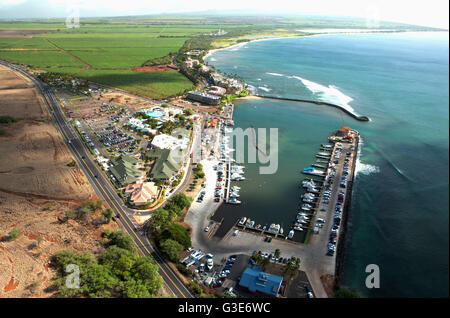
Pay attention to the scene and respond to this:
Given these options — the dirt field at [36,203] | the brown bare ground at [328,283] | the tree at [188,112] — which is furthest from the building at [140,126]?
the brown bare ground at [328,283]

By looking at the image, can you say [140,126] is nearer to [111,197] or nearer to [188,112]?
[188,112]

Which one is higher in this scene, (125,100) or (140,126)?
(125,100)

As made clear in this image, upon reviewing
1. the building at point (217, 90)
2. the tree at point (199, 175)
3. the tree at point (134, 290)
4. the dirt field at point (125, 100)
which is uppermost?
the building at point (217, 90)

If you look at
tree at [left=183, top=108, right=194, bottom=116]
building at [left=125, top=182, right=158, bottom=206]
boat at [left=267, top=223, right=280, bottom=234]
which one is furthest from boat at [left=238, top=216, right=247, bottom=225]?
tree at [left=183, top=108, right=194, bottom=116]

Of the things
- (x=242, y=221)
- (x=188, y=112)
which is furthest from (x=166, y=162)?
(x=188, y=112)

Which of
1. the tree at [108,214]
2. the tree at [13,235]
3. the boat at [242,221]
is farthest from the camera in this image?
the boat at [242,221]

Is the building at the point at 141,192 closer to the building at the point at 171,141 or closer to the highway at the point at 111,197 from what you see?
the highway at the point at 111,197

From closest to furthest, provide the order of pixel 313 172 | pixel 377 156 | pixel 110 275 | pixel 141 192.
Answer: pixel 110 275
pixel 141 192
pixel 313 172
pixel 377 156
